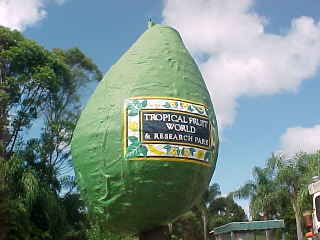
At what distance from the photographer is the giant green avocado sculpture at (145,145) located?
629 cm

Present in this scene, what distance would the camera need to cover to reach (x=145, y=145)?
6285 millimetres

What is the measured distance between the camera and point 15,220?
1834 cm

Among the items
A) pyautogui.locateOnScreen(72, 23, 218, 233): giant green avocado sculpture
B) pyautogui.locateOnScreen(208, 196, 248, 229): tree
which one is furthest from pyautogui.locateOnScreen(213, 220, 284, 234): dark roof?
pyautogui.locateOnScreen(208, 196, 248, 229): tree

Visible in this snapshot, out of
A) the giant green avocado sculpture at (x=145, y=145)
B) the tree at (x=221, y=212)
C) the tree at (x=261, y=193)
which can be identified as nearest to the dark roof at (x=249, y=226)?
the tree at (x=261, y=193)

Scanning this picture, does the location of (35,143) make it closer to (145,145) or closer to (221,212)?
(145,145)

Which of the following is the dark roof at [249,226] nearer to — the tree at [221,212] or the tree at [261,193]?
the tree at [261,193]

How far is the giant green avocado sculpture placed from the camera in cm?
629

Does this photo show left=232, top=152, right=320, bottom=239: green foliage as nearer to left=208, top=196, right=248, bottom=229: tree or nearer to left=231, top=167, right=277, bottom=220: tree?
left=231, top=167, right=277, bottom=220: tree

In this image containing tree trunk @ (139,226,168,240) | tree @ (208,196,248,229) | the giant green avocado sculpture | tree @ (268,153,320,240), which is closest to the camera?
the giant green avocado sculpture

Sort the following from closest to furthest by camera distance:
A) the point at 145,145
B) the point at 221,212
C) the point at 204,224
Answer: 1. the point at 145,145
2. the point at 204,224
3. the point at 221,212

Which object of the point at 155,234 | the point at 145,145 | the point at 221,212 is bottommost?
the point at 155,234

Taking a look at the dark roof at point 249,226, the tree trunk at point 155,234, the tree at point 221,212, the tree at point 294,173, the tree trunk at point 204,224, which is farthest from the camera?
the tree at point 221,212

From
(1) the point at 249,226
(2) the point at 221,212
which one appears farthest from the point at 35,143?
(2) the point at 221,212

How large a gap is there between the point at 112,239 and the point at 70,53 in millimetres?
11682
